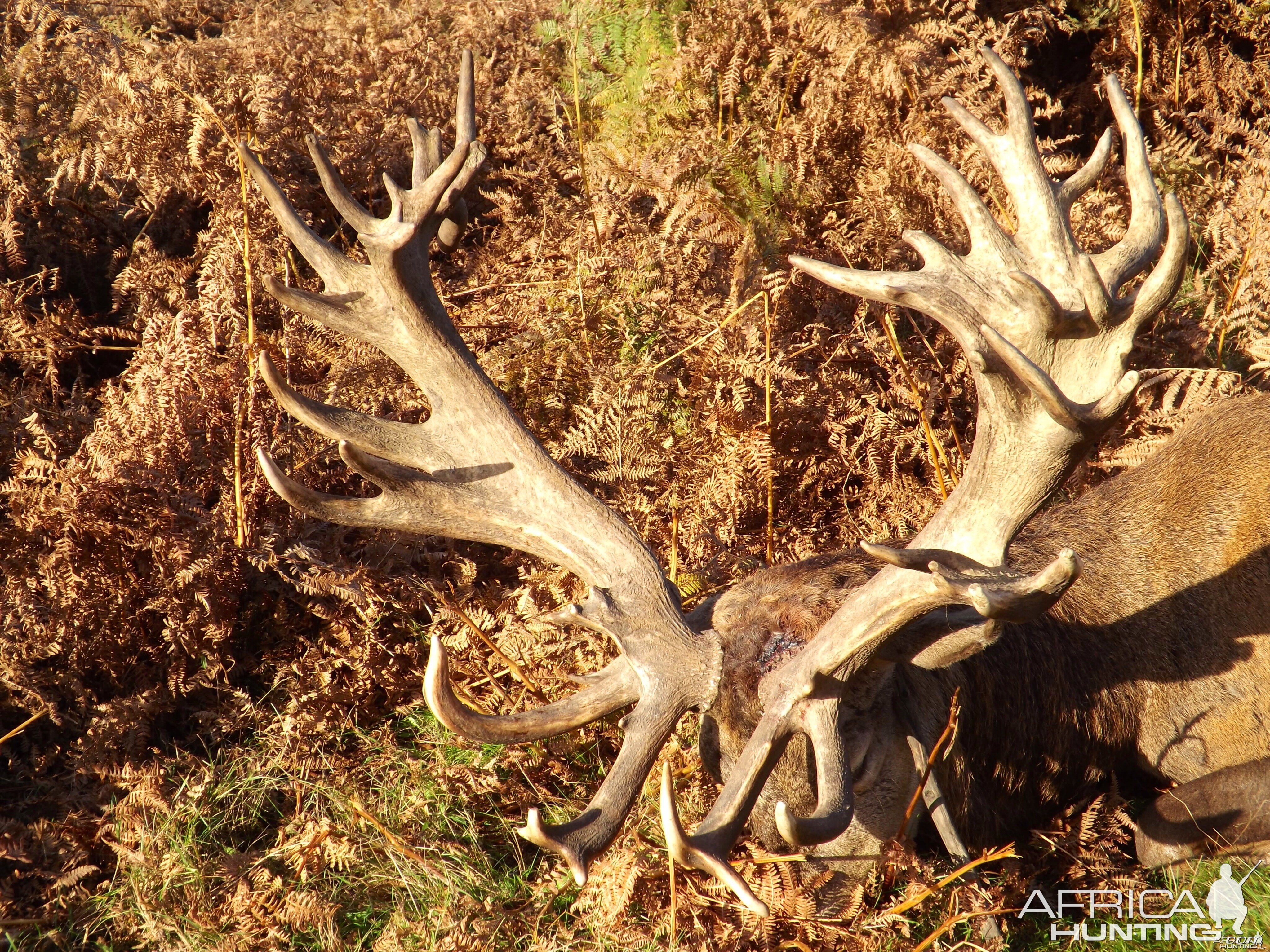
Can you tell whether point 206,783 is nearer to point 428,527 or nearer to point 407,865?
point 407,865

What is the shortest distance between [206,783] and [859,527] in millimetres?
2827

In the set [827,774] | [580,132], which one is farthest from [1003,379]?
[580,132]

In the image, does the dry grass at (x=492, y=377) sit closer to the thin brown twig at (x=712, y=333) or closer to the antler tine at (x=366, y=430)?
the thin brown twig at (x=712, y=333)

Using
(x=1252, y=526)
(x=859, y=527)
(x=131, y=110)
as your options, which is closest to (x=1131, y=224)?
(x=1252, y=526)

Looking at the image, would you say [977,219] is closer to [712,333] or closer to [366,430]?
[712,333]

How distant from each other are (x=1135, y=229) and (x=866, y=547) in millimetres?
1261

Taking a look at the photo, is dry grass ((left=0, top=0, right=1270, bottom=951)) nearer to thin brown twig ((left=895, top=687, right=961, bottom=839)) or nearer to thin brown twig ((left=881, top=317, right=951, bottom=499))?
thin brown twig ((left=881, top=317, right=951, bottom=499))

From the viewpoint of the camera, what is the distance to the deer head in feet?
8.99

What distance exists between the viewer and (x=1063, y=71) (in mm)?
6410

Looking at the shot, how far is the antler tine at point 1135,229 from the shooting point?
2.90 metres

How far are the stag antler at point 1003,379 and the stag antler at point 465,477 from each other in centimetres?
30

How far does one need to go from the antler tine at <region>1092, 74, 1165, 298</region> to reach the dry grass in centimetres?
170

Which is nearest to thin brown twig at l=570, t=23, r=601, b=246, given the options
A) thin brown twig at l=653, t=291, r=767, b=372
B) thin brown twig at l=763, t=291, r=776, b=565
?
thin brown twig at l=653, t=291, r=767, b=372

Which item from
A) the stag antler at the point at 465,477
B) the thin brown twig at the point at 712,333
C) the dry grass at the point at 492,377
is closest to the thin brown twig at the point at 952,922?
the dry grass at the point at 492,377
